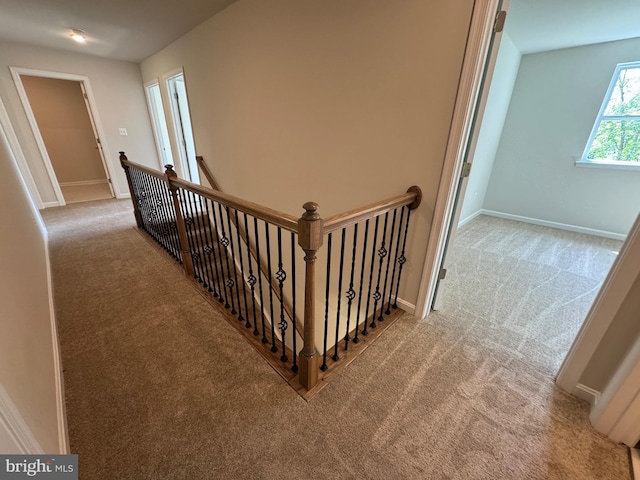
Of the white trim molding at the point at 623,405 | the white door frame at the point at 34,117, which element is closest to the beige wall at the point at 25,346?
the white trim molding at the point at 623,405

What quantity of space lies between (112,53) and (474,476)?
260 inches

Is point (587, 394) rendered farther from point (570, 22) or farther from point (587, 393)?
point (570, 22)

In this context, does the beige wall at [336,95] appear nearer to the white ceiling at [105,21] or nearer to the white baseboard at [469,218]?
the white ceiling at [105,21]

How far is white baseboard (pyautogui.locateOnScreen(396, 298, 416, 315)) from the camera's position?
1970mm

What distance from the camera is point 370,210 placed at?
1385 millimetres

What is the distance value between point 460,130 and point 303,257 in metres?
1.55

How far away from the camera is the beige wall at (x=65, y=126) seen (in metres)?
5.48

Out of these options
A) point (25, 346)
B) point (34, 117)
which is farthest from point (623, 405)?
point (34, 117)

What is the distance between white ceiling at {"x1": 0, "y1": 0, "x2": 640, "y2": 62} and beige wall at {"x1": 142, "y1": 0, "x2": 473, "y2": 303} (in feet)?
1.14

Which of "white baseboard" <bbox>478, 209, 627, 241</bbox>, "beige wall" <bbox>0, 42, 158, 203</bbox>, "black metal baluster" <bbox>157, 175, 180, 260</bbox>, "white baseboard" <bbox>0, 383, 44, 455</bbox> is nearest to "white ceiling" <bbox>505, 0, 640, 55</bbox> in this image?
"white baseboard" <bbox>478, 209, 627, 241</bbox>

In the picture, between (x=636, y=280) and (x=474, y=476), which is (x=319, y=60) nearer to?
(x=636, y=280)

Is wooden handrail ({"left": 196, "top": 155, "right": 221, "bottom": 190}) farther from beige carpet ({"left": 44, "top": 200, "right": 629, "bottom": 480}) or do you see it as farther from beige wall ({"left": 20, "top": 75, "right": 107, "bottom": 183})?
beige wall ({"left": 20, "top": 75, "right": 107, "bottom": 183})

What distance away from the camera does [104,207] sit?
455 centimetres

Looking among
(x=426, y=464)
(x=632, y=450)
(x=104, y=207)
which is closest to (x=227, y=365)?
(x=426, y=464)
